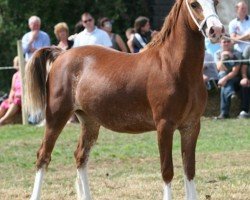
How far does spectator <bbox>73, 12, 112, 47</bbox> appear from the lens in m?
16.9

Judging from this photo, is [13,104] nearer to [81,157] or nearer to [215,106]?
[215,106]

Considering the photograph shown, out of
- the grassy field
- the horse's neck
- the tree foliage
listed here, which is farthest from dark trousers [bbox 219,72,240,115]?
the horse's neck

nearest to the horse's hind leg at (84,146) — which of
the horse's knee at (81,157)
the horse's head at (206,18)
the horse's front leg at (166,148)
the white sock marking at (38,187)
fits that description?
the horse's knee at (81,157)

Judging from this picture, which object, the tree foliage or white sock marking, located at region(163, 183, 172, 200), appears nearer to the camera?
white sock marking, located at region(163, 183, 172, 200)

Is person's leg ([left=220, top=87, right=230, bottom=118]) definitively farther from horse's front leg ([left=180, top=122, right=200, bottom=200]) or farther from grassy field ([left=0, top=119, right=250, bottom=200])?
horse's front leg ([left=180, top=122, right=200, bottom=200])

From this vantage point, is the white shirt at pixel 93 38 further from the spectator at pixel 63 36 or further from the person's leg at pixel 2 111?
the person's leg at pixel 2 111

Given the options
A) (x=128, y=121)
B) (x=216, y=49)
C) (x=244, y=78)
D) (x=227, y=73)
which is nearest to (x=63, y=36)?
(x=216, y=49)

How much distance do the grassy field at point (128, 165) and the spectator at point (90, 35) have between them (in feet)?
5.77

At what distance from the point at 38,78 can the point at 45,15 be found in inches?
469

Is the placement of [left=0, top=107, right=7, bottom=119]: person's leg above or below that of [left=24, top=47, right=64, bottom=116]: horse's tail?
below

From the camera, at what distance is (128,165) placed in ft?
38.5

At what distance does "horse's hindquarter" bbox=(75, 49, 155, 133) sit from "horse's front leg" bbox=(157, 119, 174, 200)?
310 mm

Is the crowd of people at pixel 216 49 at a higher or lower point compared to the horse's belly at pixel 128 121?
lower

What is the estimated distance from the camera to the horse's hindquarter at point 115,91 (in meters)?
8.45
